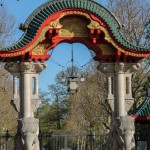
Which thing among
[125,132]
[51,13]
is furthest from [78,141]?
[51,13]

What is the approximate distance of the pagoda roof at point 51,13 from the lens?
48.4 ft

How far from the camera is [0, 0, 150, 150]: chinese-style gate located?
14.8 metres

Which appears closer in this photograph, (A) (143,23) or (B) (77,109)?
(A) (143,23)

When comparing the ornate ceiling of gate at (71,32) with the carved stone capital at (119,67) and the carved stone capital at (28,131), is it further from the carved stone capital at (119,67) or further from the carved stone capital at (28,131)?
the carved stone capital at (28,131)

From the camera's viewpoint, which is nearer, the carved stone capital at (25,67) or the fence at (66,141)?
the carved stone capital at (25,67)

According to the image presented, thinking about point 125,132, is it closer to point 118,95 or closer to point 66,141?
point 118,95

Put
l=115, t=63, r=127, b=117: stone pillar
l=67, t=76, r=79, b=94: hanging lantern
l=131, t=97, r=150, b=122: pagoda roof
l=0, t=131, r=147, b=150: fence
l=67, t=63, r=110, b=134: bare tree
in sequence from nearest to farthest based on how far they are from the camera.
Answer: l=115, t=63, r=127, b=117: stone pillar, l=67, t=76, r=79, b=94: hanging lantern, l=131, t=97, r=150, b=122: pagoda roof, l=0, t=131, r=147, b=150: fence, l=67, t=63, r=110, b=134: bare tree

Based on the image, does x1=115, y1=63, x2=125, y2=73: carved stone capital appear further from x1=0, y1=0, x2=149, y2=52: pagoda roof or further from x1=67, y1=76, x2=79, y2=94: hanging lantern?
x1=67, y1=76, x2=79, y2=94: hanging lantern

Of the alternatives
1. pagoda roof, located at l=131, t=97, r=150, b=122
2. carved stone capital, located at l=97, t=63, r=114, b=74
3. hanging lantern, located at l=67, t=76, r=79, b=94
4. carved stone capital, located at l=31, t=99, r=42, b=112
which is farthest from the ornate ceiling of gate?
pagoda roof, located at l=131, t=97, r=150, b=122

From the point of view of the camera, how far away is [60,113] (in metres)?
49.7

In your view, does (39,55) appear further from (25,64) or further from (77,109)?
(77,109)

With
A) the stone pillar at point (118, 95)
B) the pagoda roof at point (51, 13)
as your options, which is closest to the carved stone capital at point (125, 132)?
the stone pillar at point (118, 95)

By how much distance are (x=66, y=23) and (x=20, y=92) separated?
2.57m

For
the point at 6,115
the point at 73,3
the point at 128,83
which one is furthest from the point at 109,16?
the point at 6,115
